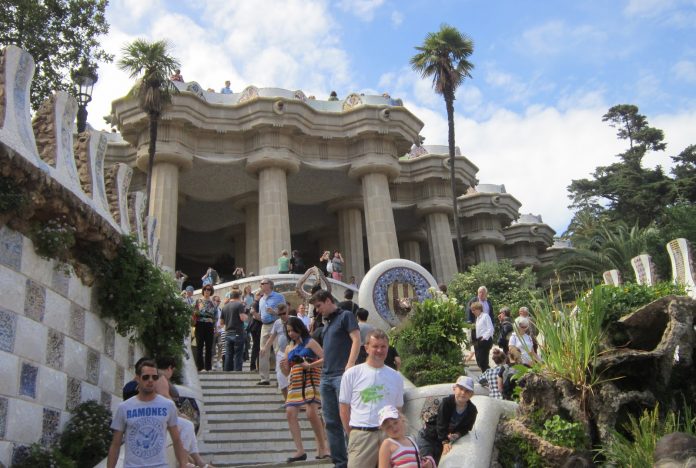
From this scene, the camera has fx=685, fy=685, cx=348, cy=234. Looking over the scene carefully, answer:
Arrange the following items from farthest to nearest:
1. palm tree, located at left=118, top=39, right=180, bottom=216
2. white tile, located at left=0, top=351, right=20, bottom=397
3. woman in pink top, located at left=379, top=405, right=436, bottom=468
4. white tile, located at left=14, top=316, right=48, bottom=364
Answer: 1. palm tree, located at left=118, top=39, right=180, bottom=216
2. white tile, located at left=14, top=316, right=48, bottom=364
3. white tile, located at left=0, top=351, right=20, bottom=397
4. woman in pink top, located at left=379, top=405, right=436, bottom=468

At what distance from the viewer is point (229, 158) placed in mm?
28500

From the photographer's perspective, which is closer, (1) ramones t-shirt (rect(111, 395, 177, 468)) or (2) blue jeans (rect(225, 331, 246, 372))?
(1) ramones t-shirt (rect(111, 395, 177, 468))

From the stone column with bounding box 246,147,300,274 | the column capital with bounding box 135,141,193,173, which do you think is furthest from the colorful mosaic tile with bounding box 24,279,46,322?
the column capital with bounding box 135,141,193,173

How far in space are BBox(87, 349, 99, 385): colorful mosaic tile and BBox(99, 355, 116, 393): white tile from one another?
0.35 ft

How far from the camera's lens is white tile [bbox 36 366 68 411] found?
672 centimetres

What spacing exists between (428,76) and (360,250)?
28.9 feet

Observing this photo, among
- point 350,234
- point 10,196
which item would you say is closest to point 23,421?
point 10,196

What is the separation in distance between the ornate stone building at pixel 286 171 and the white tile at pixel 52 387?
18150mm

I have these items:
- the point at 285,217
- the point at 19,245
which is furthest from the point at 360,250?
the point at 19,245

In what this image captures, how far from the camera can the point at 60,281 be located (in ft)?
24.3

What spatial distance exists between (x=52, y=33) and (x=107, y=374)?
1244cm

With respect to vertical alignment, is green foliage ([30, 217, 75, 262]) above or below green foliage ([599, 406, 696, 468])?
above

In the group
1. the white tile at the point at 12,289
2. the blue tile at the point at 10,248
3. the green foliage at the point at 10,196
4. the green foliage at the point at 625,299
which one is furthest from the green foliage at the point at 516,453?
the green foliage at the point at 10,196

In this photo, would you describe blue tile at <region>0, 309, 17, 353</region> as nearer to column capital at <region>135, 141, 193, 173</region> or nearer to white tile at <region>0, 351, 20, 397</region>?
white tile at <region>0, 351, 20, 397</region>
